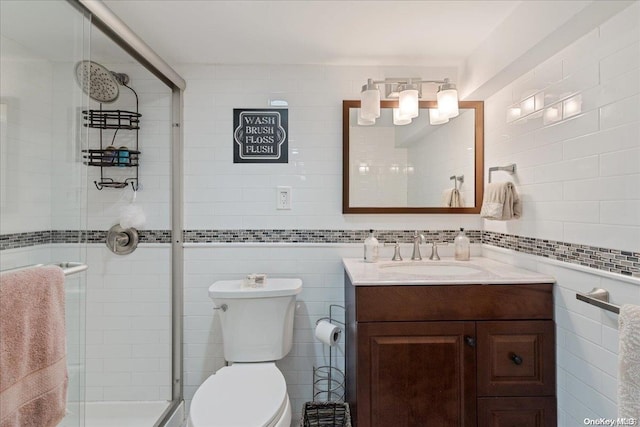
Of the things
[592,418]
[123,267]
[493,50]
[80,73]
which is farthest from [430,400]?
[80,73]

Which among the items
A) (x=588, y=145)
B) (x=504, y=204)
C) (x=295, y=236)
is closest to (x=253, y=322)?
(x=295, y=236)

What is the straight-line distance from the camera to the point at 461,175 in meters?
1.88

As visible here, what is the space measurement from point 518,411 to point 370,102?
157 cm

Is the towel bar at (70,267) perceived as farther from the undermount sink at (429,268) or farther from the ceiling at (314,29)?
the undermount sink at (429,268)

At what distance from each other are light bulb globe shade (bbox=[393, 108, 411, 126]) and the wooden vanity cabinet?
945mm

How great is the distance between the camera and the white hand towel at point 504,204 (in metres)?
1.53

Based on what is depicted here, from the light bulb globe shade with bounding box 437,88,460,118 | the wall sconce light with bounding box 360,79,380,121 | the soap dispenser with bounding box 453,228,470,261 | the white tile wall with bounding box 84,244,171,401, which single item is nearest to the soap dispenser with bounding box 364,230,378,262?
the soap dispenser with bounding box 453,228,470,261

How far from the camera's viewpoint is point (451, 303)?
1334 mm

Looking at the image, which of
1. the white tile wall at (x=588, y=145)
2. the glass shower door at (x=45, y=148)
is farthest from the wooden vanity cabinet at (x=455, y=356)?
the glass shower door at (x=45, y=148)

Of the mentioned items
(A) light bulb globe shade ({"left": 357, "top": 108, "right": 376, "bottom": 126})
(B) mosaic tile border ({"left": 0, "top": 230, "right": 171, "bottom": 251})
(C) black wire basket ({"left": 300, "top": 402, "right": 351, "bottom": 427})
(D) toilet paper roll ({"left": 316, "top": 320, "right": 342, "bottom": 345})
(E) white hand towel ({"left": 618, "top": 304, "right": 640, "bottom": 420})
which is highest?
(A) light bulb globe shade ({"left": 357, "top": 108, "right": 376, "bottom": 126})

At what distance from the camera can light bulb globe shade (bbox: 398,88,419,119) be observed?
1711 mm

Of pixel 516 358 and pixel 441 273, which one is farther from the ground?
pixel 441 273

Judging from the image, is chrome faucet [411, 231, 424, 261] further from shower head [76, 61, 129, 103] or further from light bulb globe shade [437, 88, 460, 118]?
shower head [76, 61, 129, 103]

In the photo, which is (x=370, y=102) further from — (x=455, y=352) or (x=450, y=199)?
(x=455, y=352)
